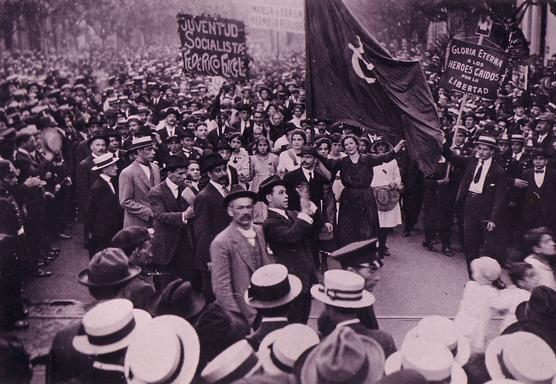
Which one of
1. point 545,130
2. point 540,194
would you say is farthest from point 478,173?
point 545,130

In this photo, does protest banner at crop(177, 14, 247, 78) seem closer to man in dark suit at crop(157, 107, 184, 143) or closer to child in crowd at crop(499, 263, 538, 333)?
man in dark suit at crop(157, 107, 184, 143)

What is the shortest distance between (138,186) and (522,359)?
177 inches

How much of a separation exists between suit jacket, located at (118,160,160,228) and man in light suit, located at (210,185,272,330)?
187cm

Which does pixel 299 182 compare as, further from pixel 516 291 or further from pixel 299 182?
pixel 516 291

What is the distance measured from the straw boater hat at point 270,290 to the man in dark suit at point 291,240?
3.42ft

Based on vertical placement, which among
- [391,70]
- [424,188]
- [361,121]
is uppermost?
[391,70]

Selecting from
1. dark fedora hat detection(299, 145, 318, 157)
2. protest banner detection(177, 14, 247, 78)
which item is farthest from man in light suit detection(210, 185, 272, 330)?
protest banner detection(177, 14, 247, 78)

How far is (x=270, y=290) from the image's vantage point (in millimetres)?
3986

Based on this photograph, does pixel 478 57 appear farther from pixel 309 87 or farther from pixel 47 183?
pixel 47 183

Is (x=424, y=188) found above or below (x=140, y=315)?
below

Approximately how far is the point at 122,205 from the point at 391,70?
129 inches

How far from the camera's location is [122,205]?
6.54m

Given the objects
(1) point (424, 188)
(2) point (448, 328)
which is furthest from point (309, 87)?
(1) point (424, 188)

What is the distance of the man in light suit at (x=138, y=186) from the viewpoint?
21.5 ft
